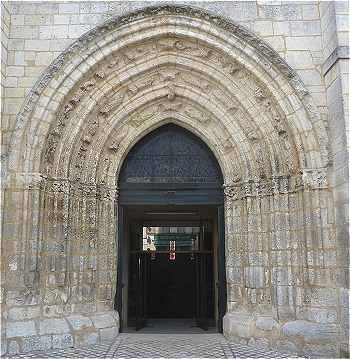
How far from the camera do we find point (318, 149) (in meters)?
5.04

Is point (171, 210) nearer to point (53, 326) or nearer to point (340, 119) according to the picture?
point (53, 326)

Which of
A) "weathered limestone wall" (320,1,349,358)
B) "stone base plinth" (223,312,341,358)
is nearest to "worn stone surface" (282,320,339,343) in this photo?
"stone base plinth" (223,312,341,358)

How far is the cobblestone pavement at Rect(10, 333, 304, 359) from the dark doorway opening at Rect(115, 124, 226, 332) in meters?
0.63

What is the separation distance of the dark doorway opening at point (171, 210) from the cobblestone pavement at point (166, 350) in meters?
0.63

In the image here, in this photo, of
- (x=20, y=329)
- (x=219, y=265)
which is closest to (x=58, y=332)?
(x=20, y=329)

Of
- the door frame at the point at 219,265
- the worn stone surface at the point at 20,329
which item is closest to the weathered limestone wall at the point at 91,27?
the door frame at the point at 219,265

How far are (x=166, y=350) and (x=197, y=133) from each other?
9.57 ft

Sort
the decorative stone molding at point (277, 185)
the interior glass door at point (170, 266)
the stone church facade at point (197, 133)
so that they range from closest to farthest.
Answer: the stone church facade at point (197, 133)
the decorative stone molding at point (277, 185)
the interior glass door at point (170, 266)

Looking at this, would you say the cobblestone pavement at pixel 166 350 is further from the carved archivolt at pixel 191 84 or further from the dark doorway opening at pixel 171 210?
the carved archivolt at pixel 191 84

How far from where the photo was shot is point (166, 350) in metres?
4.91

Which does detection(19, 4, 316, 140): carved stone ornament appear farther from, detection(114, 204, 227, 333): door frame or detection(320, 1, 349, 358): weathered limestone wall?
detection(114, 204, 227, 333): door frame

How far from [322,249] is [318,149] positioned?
1.19 metres

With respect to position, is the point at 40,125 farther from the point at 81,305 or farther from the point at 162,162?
the point at 81,305

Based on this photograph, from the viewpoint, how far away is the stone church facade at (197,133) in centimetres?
486
